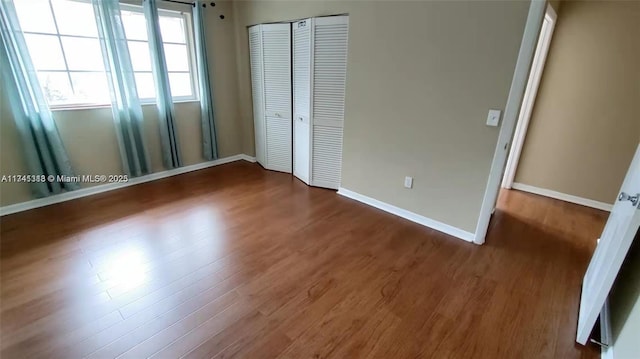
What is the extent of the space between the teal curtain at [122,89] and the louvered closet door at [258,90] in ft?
4.81

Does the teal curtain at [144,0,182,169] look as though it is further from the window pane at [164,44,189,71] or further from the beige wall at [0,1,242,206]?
the window pane at [164,44,189,71]

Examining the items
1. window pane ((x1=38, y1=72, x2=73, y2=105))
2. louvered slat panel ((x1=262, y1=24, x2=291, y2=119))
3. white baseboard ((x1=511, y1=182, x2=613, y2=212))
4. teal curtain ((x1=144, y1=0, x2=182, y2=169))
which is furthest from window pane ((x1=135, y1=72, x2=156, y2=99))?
white baseboard ((x1=511, y1=182, x2=613, y2=212))

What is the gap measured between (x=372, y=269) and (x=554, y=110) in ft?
9.70

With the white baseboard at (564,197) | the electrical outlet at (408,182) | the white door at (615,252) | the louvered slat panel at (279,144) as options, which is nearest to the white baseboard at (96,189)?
the louvered slat panel at (279,144)

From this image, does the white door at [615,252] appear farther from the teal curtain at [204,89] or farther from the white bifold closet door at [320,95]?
the teal curtain at [204,89]

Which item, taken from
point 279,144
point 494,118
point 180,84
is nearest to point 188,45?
point 180,84

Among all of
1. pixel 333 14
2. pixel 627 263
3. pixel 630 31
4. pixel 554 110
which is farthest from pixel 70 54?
pixel 630 31

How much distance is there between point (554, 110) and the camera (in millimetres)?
3334

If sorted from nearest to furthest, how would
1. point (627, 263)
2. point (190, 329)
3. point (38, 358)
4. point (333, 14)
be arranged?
point (38, 358) → point (190, 329) → point (627, 263) → point (333, 14)

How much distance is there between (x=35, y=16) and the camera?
2.70 m

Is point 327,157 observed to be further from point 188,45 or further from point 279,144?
point 188,45

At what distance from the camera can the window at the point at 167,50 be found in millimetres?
3287

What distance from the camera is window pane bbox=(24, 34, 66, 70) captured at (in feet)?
8.91

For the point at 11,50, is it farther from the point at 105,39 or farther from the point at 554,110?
the point at 554,110
